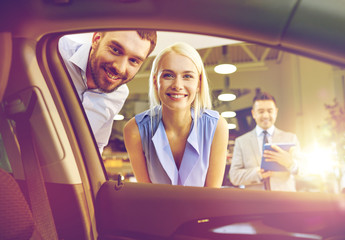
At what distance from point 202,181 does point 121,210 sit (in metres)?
0.47

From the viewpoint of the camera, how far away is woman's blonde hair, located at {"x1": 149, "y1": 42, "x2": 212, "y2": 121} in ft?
4.37

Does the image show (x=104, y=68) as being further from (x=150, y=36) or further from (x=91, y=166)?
(x=91, y=166)

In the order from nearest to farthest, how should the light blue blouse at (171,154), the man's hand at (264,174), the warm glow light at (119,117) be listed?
1. the light blue blouse at (171,154)
2. the warm glow light at (119,117)
3. the man's hand at (264,174)

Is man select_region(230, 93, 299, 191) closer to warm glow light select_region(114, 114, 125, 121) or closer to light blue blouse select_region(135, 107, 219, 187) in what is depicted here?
light blue blouse select_region(135, 107, 219, 187)

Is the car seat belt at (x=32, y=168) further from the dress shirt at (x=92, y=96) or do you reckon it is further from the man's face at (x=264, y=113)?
the man's face at (x=264, y=113)

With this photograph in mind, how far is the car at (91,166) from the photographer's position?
2.04 ft

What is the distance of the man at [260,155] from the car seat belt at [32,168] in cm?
102

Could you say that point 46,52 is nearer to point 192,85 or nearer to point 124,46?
point 124,46

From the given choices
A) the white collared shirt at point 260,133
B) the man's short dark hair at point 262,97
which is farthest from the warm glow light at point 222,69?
the white collared shirt at point 260,133

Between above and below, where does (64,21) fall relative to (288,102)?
below

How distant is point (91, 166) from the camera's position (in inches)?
37.1


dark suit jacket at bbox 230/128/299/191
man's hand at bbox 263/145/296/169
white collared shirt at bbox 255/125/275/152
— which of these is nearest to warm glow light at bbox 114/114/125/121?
dark suit jacket at bbox 230/128/299/191

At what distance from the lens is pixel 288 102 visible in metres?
4.14

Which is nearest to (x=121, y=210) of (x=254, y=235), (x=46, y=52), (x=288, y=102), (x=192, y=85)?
(x=254, y=235)
